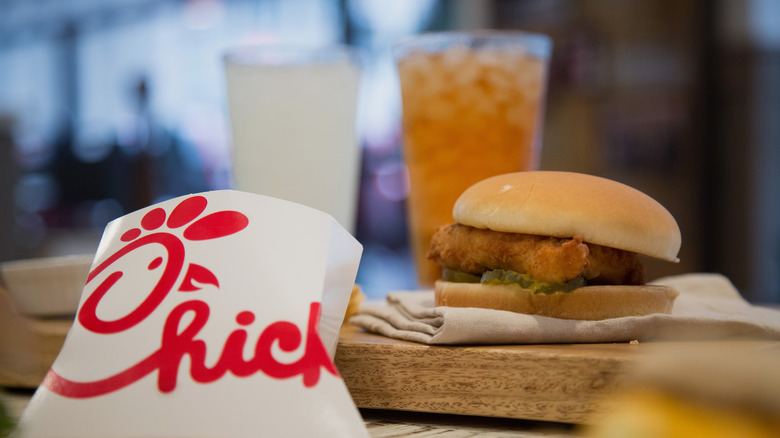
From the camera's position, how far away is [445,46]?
1.67 meters

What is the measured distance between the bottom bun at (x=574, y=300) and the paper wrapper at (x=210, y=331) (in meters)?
0.23

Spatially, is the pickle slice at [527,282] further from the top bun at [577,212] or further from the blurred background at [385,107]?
the blurred background at [385,107]

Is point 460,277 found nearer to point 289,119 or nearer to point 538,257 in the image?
point 538,257

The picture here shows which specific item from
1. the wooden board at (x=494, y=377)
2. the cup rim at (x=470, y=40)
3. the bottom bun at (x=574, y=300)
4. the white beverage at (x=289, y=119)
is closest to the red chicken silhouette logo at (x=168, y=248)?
the wooden board at (x=494, y=377)

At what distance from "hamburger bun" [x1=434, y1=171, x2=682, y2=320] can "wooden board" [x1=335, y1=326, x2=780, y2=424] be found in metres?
0.09

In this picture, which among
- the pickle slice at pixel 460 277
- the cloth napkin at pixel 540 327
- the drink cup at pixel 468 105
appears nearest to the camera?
the cloth napkin at pixel 540 327

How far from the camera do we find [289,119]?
1.69m

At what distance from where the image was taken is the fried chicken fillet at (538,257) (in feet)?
3.08

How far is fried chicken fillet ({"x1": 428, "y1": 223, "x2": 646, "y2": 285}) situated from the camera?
94 cm

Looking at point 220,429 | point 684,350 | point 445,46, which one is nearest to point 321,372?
point 220,429

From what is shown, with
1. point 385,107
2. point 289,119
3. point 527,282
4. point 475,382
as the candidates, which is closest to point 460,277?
point 527,282

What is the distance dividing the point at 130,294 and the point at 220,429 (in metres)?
0.22

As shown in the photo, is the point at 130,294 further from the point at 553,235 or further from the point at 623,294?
→ the point at 623,294

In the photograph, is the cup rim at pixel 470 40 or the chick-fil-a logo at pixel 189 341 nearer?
the chick-fil-a logo at pixel 189 341
